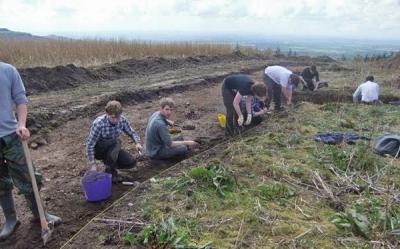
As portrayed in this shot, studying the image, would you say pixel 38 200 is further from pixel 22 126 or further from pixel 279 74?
pixel 279 74

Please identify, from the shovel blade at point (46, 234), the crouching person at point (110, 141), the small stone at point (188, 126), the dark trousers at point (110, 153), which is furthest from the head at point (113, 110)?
the small stone at point (188, 126)

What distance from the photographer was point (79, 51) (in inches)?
580

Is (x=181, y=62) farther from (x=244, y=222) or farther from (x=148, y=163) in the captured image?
(x=244, y=222)

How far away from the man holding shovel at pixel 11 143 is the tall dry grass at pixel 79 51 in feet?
30.2

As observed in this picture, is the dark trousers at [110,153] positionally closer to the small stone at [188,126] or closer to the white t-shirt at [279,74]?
the small stone at [188,126]

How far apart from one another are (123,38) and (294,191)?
1618 cm

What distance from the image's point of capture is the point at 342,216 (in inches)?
137

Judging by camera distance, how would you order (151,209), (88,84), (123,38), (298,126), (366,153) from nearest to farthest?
1. (151,209)
2. (366,153)
3. (298,126)
4. (88,84)
5. (123,38)

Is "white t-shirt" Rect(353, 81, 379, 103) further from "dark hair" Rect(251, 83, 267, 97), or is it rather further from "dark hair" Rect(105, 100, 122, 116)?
"dark hair" Rect(105, 100, 122, 116)

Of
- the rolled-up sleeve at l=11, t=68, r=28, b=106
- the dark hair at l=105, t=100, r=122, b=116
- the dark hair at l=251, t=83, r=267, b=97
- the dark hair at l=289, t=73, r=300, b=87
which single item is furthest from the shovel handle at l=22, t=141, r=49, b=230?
the dark hair at l=289, t=73, r=300, b=87

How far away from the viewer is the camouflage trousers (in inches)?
132

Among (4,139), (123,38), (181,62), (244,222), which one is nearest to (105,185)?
(4,139)

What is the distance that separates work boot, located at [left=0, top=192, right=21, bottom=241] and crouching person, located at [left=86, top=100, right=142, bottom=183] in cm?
93

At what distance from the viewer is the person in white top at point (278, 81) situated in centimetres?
812
